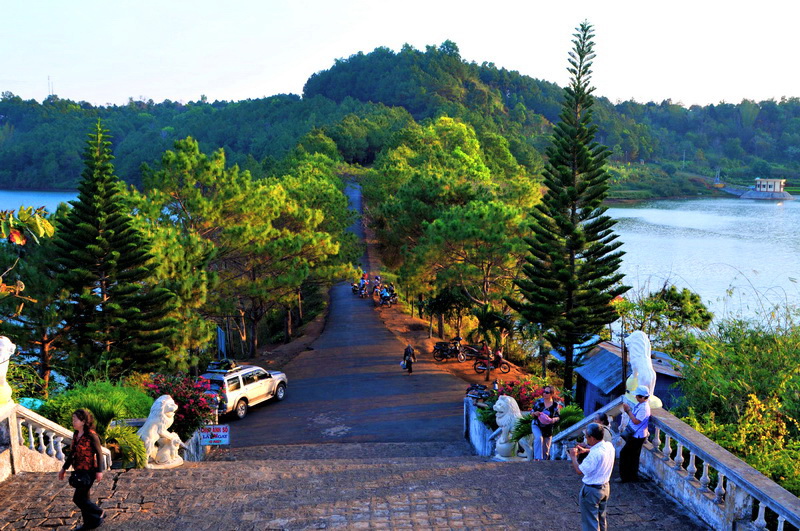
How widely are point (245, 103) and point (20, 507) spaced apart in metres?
159

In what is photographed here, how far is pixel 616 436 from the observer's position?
805cm

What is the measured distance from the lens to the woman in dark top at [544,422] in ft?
29.7

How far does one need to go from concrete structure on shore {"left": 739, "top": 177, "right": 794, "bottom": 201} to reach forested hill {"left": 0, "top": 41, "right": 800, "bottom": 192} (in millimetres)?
10540

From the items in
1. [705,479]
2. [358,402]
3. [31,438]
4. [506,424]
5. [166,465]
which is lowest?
[358,402]

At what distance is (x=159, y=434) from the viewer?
360 inches

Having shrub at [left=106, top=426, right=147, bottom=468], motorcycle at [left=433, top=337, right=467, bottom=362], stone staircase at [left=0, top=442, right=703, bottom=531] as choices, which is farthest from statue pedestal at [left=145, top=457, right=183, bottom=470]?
motorcycle at [left=433, top=337, right=467, bottom=362]

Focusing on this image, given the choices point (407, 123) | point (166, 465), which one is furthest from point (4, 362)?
point (407, 123)

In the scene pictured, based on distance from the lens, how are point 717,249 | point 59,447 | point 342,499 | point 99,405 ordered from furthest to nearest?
point 717,249
point 99,405
point 59,447
point 342,499

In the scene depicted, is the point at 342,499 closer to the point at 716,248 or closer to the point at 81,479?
the point at 81,479

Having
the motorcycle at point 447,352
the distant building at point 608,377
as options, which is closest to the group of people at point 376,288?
the motorcycle at point 447,352

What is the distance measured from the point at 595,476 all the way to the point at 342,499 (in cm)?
299

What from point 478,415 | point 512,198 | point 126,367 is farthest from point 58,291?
point 512,198

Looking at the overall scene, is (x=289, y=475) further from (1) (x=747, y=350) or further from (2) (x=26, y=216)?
(1) (x=747, y=350)

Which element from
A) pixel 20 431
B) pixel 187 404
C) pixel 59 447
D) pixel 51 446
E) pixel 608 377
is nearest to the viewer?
pixel 20 431
